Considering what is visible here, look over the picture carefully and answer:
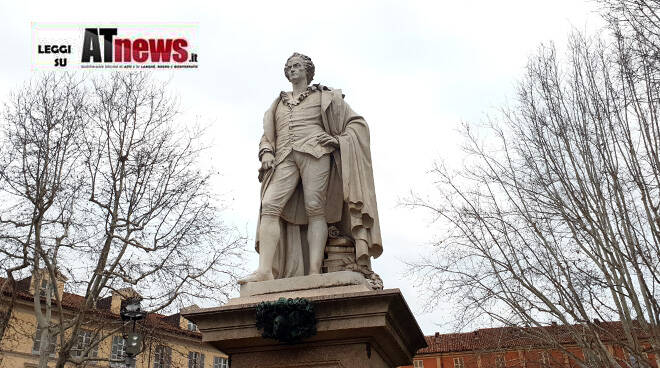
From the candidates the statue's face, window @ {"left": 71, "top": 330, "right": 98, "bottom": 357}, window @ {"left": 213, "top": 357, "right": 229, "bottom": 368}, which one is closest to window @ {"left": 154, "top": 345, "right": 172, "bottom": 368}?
window @ {"left": 71, "top": 330, "right": 98, "bottom": 357}

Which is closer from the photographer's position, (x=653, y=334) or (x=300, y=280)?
(x=300, y=280)

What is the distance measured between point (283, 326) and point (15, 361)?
112 feet

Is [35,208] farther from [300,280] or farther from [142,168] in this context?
[300,280]

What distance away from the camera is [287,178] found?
21.3 feet

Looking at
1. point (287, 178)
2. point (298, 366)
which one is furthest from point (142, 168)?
point (298, 366)

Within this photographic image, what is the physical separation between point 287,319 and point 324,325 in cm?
32

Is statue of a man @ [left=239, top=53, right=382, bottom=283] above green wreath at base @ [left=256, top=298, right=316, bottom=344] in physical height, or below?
above

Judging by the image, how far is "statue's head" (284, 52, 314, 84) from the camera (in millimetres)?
7164

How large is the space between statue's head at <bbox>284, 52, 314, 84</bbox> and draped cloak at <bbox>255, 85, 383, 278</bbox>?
34cm

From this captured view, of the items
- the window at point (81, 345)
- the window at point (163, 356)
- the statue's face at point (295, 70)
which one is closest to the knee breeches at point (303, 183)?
the statue's face at point (295, 70)

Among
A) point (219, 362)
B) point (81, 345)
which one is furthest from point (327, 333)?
point (219, 362)

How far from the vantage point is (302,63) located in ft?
23.5

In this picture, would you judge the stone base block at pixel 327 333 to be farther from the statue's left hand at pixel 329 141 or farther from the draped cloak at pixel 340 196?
the statue's left hand at pixel 329 141

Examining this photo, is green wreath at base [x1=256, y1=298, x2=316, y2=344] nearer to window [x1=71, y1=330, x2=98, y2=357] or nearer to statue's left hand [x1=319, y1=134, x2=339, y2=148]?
statue's left hand [x1=319, y1=134, x2=339, y2=148]
